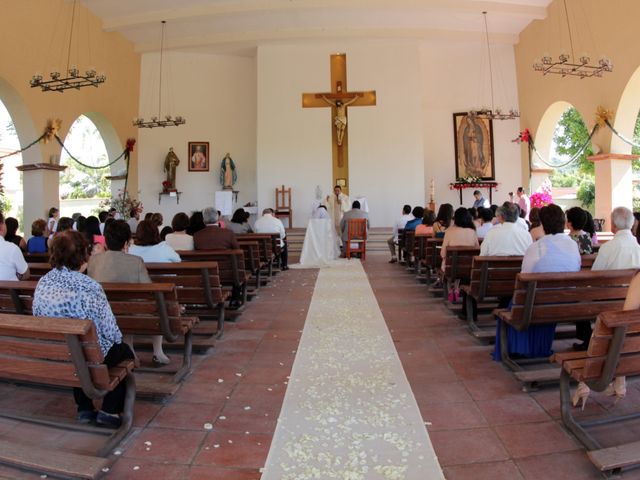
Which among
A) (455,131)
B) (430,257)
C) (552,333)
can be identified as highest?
(455,131)

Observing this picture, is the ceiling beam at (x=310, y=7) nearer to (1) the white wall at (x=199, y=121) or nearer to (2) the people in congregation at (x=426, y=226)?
(1) the white wall at (x=199, y=121)

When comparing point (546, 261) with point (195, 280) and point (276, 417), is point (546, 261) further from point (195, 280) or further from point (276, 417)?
point (195, 280)

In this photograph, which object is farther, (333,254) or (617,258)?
(333,254)

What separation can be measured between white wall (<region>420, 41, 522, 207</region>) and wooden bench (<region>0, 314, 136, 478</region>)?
13834mm

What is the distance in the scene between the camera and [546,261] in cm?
339

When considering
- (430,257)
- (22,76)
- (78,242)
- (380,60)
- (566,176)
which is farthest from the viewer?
(566,176)

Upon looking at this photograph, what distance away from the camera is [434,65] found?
15062mm

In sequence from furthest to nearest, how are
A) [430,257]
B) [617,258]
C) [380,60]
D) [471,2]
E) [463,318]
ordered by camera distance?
1. [380,60]
2. [471,2]
3. [430,257]
4. [463,318]
5. [617,258]

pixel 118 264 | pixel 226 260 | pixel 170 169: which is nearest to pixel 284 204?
pixel 170 169

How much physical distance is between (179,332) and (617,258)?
111 inches

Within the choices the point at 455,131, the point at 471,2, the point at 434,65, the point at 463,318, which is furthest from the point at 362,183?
the point at 463,318

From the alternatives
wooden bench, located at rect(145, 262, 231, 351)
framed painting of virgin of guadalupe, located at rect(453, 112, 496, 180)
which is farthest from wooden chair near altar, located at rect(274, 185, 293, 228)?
wooden bench, located at rect(145, 262, 231, 351)

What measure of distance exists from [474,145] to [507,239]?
11356 mm

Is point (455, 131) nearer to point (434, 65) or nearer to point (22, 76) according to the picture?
point (434, 65)
